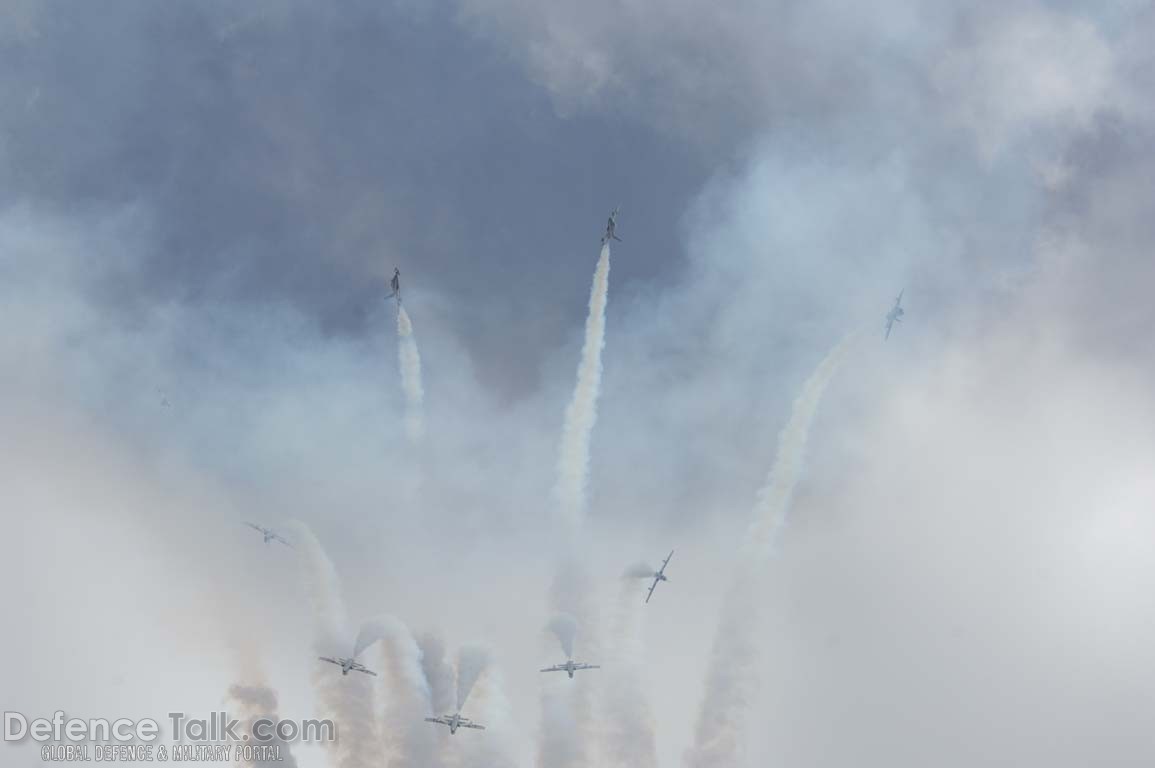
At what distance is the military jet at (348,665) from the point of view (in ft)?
604

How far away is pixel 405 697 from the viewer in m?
188

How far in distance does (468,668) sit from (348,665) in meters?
22.7

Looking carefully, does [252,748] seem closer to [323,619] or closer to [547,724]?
[323,619]

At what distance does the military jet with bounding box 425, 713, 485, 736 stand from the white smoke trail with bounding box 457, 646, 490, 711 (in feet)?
10.2

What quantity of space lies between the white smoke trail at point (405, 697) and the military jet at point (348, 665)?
4.15m

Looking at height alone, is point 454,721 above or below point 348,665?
below

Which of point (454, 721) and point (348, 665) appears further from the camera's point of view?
point (348, 665)

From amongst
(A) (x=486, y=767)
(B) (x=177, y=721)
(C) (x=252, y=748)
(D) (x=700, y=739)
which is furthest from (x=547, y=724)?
(B) (x=177, y=721)

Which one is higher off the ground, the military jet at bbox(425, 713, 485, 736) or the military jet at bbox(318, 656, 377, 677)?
the military jet at bbox(318, 656, 377, 677)

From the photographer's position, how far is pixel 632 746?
179250mm

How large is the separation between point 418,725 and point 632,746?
4141 cm

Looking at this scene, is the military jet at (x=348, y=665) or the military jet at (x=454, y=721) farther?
the military jet at (x=348, y=665)

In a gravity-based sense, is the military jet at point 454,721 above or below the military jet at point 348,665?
below

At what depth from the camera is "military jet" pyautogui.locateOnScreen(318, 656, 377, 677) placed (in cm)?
18425
